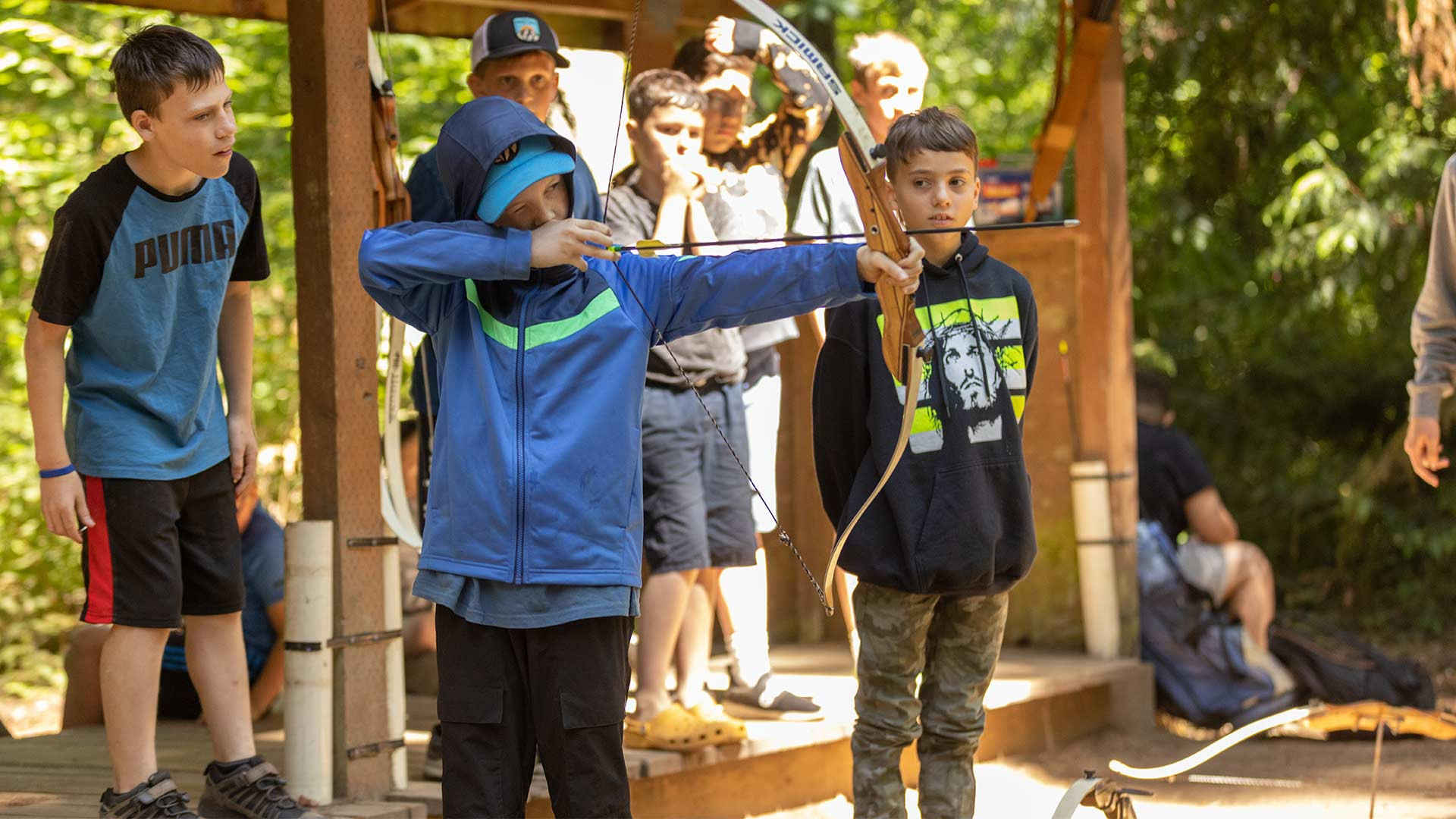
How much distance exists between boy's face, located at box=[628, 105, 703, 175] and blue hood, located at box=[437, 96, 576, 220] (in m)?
1.13

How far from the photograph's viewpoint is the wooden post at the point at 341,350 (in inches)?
133

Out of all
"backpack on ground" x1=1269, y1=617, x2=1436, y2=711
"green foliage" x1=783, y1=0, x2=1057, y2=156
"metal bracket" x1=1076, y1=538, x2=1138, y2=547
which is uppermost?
"green foliage" x1=783, y1=0, x2=1057, y2=156

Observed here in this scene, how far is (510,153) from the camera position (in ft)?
8.13

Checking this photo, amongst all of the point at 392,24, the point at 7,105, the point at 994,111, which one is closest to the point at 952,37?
the point at 994,111

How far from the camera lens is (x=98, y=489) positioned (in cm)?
289

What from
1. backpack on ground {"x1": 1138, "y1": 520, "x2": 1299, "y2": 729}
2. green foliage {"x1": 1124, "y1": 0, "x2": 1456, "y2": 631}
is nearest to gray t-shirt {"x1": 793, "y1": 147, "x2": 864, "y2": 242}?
backpack on ground {"x1": 1138, "y1": 520, "x2": 1299, "y2": 729}

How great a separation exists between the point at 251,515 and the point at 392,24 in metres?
1.88

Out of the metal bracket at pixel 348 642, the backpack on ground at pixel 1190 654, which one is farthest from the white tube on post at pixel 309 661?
the backpack on ground at pixel 1190 654

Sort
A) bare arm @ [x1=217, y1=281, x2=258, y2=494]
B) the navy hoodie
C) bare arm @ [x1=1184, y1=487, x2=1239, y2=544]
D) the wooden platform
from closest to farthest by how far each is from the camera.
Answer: the navy hoodie → bare arm @ [x1=217, y1=281, x2=258, y2=494] → the wooden platform → bare arm @ [x1=1184, y1=487, x2=1239, y2=544]

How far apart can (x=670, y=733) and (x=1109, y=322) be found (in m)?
2.87

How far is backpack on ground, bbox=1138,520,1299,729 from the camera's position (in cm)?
589

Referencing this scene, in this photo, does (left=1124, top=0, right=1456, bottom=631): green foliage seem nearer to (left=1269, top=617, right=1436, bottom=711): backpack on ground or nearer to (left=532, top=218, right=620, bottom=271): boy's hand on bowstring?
(left=1269, top=617, right=1436, bottom=711): backpack on ground

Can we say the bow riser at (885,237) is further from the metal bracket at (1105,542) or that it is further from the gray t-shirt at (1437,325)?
the metal bracket at (1105,542)

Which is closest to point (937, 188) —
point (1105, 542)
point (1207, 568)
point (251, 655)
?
point (251, 655)
